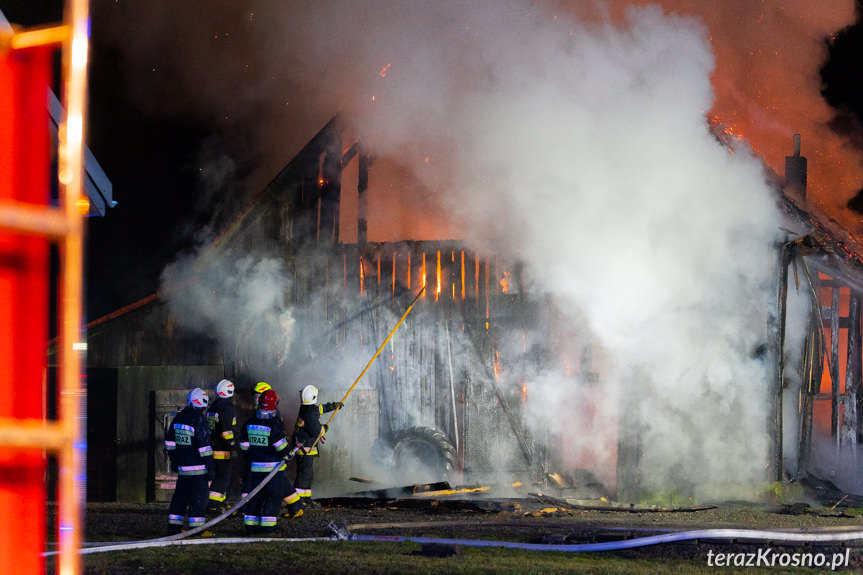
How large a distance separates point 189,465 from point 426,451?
16.2 feet

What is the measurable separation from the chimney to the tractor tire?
7771 mm

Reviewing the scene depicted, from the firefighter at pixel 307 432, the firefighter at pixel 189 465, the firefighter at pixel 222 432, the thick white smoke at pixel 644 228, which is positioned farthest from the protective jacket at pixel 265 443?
the thick white smoke at pixel 644 228

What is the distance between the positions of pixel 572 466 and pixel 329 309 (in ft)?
15.4

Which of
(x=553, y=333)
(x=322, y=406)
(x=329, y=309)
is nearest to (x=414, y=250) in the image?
(x=329, y=309)

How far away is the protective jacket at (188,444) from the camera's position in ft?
30.9

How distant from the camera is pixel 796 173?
15125 millimetres

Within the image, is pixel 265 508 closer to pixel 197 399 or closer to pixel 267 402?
pixel 267 402

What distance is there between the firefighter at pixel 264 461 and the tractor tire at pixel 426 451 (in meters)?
3.88

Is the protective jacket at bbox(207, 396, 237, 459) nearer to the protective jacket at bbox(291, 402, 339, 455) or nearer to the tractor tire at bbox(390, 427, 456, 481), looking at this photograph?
the protective jacket at bbox(291, 402, 339, 455)

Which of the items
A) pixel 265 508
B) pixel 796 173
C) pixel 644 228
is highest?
pixel 796 173

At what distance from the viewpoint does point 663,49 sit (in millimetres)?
13102

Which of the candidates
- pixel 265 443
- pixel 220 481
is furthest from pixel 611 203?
pixel 220 481

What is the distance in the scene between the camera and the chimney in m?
15.1

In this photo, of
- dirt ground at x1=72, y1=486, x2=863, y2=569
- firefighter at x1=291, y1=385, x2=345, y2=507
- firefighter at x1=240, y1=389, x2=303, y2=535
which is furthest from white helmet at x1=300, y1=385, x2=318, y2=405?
dirt ground at x1=72, y1=486, x2=863, y2=569
